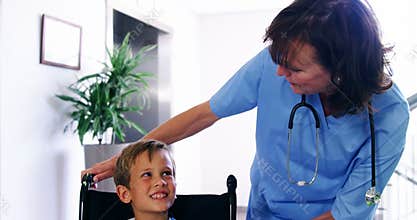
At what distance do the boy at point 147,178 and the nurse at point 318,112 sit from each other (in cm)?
6

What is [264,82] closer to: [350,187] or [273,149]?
[273,149]

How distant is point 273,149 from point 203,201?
0.34 m

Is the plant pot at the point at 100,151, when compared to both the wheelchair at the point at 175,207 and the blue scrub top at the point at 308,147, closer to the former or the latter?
the wheelchair at the point at 175,207

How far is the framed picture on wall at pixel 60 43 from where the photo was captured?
2.70 metres

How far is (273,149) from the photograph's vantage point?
1.20m

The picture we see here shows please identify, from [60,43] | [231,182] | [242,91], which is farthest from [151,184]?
[60,43]

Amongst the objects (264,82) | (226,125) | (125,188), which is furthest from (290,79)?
(226,125)

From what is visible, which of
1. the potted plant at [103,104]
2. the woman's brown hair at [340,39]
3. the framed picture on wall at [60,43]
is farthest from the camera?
the potted plant at [103,104]

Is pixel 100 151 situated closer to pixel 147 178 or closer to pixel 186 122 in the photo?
pixel 147 178

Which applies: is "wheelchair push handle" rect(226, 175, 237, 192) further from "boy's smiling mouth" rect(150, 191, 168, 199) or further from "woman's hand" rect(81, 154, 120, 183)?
"woman's hand" rect(81, 154, 120, 183)

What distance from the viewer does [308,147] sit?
3.79ft

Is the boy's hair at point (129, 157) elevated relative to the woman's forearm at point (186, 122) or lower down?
lower down

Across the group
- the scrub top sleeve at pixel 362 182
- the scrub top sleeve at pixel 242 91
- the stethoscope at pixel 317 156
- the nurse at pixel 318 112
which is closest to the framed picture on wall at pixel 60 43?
the nurse at pixel 318 112

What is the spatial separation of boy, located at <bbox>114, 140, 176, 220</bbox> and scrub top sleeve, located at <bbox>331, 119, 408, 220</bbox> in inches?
19.6
